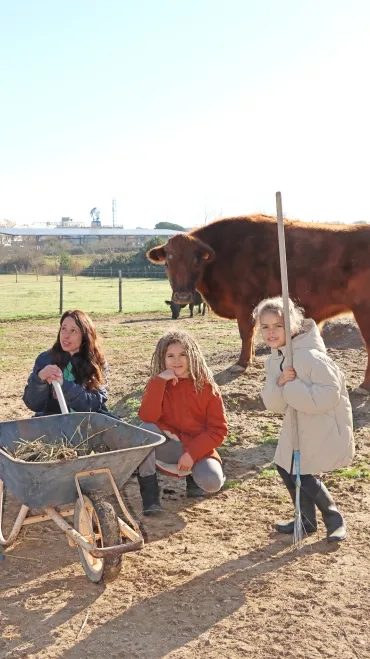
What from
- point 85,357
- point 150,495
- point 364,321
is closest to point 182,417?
point 150,495

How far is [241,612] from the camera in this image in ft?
11.0

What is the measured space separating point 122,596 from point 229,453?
2604mm

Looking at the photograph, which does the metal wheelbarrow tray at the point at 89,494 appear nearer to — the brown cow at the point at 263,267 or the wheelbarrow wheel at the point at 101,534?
the wheelbarrow wheel at the point at 101,534

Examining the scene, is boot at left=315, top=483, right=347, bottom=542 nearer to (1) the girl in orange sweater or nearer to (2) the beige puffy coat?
(2) the beige puffy coat

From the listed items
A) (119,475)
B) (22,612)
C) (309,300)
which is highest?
(309,300)

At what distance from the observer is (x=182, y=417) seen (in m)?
4.80

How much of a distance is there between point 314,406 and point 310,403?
0.03 metres

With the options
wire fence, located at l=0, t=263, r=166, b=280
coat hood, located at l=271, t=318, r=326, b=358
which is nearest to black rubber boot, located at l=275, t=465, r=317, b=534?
coat hood, located at l=271, t=318, r=326, b=358

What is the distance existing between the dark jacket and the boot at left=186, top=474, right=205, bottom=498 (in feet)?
2.73

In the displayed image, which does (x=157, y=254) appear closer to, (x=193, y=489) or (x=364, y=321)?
(x=364, y=321)

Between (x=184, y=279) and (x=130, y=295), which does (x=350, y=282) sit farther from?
(x=130, y=295)

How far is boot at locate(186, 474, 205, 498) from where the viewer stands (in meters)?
5.02

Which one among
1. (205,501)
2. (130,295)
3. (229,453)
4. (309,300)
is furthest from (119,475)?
(130,295)

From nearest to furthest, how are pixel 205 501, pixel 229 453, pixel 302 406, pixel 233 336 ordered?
pixel 302 406
pixel 205 501
pixel 229 453
pixel 233 336
